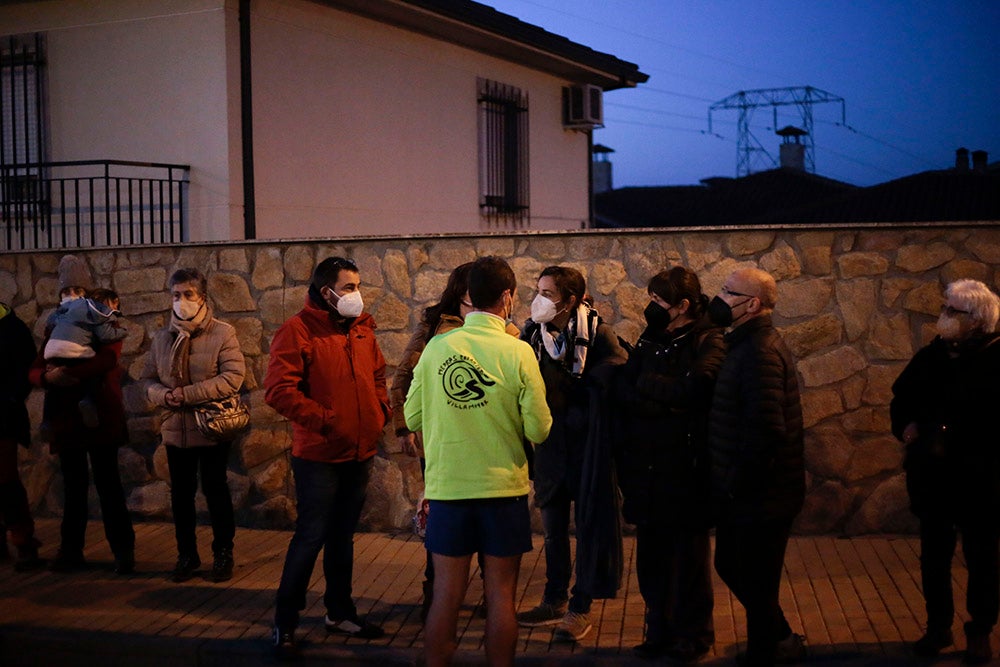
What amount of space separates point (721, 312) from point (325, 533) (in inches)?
91.6

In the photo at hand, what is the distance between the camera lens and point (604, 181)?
39125 millimetres

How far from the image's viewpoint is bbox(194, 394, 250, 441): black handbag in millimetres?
→ 7043

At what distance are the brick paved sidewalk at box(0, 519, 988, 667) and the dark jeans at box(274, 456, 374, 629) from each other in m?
0.23

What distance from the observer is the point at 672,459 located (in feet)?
17.7

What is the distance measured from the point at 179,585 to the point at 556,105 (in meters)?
12.0

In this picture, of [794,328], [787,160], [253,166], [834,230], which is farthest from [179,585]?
[787,160]

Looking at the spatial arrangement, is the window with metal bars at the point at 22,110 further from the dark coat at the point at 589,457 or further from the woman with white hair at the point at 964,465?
the woman with white hair at the point at 964,465

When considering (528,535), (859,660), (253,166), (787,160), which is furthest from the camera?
A: (787,160)

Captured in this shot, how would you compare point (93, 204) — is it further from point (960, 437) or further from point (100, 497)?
point (960, 437)

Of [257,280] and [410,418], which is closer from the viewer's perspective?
[410,418]

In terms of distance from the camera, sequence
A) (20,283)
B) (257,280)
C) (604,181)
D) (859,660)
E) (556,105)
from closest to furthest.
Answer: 1. (859,660)
2. (257,280)
3. (20,283)
4. (556,105)
5. (604,181)

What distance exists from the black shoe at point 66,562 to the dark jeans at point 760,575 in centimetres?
451

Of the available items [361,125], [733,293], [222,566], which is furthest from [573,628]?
[361,125]

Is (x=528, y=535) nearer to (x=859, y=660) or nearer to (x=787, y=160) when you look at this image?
(x=859, y=660)
